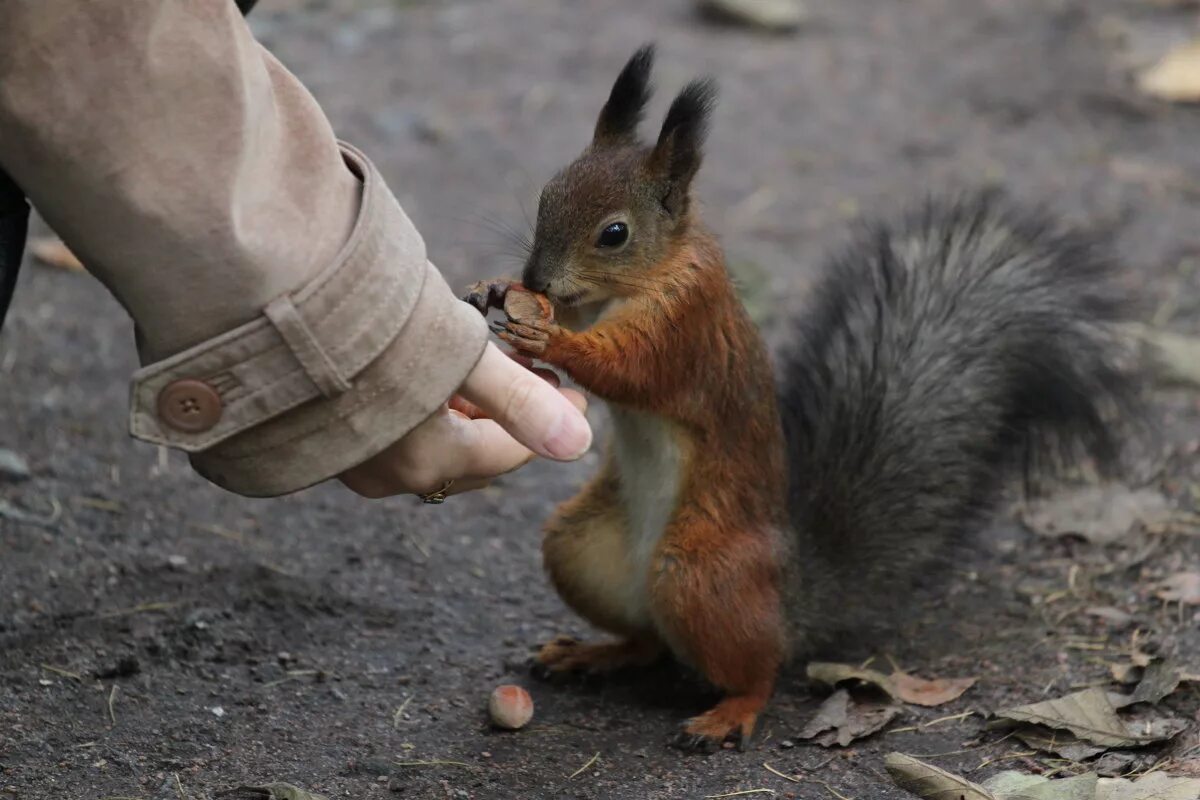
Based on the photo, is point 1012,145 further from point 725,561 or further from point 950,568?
point 725,561

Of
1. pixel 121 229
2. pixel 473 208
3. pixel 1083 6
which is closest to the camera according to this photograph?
pixel 121 229

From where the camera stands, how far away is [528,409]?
1.47 m

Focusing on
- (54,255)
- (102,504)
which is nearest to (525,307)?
(102,504)

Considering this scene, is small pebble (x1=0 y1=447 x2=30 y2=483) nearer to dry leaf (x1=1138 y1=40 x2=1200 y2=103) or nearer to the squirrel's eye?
the squirrel's eye

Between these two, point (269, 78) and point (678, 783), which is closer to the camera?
point (269, 78)

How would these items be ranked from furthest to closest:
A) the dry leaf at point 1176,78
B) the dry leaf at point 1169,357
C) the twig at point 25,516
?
the dry leaf at point 1176,78
the dry leaf at point 1169,357
the twig at point 25,516

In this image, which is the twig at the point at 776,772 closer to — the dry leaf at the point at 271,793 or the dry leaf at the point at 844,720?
the dry leaf at the point at 844,720

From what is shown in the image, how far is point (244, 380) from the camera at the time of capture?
1364mm

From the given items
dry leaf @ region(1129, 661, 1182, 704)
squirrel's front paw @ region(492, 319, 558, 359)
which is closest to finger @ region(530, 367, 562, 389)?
squirrel's front paw @ region(492, 319, 558, 359)

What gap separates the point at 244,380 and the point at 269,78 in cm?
30

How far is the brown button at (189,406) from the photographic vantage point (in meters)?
1.35

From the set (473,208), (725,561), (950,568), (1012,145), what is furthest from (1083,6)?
(725,561)

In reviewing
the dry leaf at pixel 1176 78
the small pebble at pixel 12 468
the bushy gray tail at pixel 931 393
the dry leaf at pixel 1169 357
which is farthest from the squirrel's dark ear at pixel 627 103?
the dry leaf at pixel 1176 78

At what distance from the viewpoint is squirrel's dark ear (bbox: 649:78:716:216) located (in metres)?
2.08
